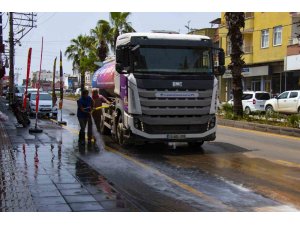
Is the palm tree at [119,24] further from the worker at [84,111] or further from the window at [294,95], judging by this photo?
the worker at [84,111]

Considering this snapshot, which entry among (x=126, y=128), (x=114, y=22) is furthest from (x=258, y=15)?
(x=126, y=128)

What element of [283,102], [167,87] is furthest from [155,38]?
[283,102]

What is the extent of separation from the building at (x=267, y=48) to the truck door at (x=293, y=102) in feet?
36.2

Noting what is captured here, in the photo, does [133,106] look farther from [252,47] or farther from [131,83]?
[252,47]

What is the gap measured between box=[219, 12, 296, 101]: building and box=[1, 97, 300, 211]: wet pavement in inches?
1032

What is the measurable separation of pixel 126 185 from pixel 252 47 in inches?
1471

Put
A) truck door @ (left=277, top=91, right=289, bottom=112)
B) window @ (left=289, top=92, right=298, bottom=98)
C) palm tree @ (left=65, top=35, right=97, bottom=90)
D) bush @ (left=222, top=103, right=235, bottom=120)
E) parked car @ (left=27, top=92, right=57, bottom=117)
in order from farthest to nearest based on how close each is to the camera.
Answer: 1. palm tree @ (left=65, top=35, right=97, bottom=90)
2. truck door @ (left=277, top=91, right=289, bottom=112)
3. window @ (left=289, top=92, right=298, bottom=98)
4. parked car @ (left=27, top=92, right=57, bottom=117)
5. bush @ (left=222, top=103, right=235, bottom=120)

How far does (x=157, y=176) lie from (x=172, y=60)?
3.98 m

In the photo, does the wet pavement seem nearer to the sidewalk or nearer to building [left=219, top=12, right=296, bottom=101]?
the sidewalk

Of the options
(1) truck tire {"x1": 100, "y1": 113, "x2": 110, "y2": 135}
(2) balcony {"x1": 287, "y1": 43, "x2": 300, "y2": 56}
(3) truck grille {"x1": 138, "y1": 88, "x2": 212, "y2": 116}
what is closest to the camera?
(3) truck grille {"x1": 138, "y1": 88, "x2": 212, "y2": 116}

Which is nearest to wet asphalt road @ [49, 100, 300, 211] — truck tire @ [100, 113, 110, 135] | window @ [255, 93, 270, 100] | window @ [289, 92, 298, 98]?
truck tire @ [100, 113, 110, 135]

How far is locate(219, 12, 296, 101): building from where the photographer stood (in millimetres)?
38531

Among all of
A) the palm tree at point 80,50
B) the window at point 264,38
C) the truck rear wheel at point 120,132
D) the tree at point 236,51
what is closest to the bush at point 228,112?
the tree at point 236,51

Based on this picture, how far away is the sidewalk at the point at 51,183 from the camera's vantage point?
6.41 m
